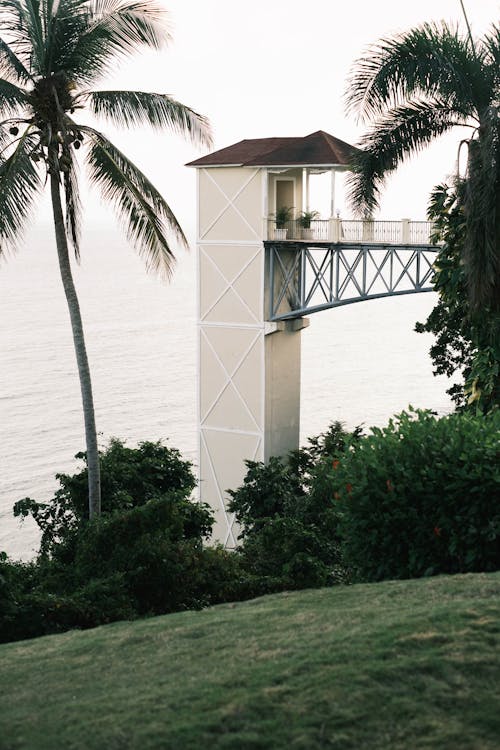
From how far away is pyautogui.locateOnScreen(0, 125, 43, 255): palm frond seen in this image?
579 inches

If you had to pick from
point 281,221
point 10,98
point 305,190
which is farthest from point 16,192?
point 305,190

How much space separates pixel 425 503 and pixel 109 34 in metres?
10.4

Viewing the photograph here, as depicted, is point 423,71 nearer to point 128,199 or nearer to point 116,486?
point 128,199

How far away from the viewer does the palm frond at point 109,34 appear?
15758mm

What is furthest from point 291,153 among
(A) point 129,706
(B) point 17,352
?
(B) point 17,352

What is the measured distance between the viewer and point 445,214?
1584cm

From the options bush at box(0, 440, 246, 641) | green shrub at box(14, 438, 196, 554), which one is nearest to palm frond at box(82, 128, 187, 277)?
bush at box(0, 440, 246, 641)

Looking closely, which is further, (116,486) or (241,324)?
→ (241,324)

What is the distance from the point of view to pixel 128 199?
52.6 ft

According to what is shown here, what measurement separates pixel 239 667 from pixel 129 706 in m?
0.87

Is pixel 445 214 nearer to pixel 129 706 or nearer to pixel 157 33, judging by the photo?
pixel 157 33

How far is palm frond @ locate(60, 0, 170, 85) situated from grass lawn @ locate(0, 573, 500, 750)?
35.4ft

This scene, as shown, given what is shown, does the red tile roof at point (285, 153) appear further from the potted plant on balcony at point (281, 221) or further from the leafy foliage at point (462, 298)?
the leafy foliage at point (462, 298)

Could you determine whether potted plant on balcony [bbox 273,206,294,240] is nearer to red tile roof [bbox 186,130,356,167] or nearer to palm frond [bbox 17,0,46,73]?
red tile roof [bbox 186,130,356,167]
